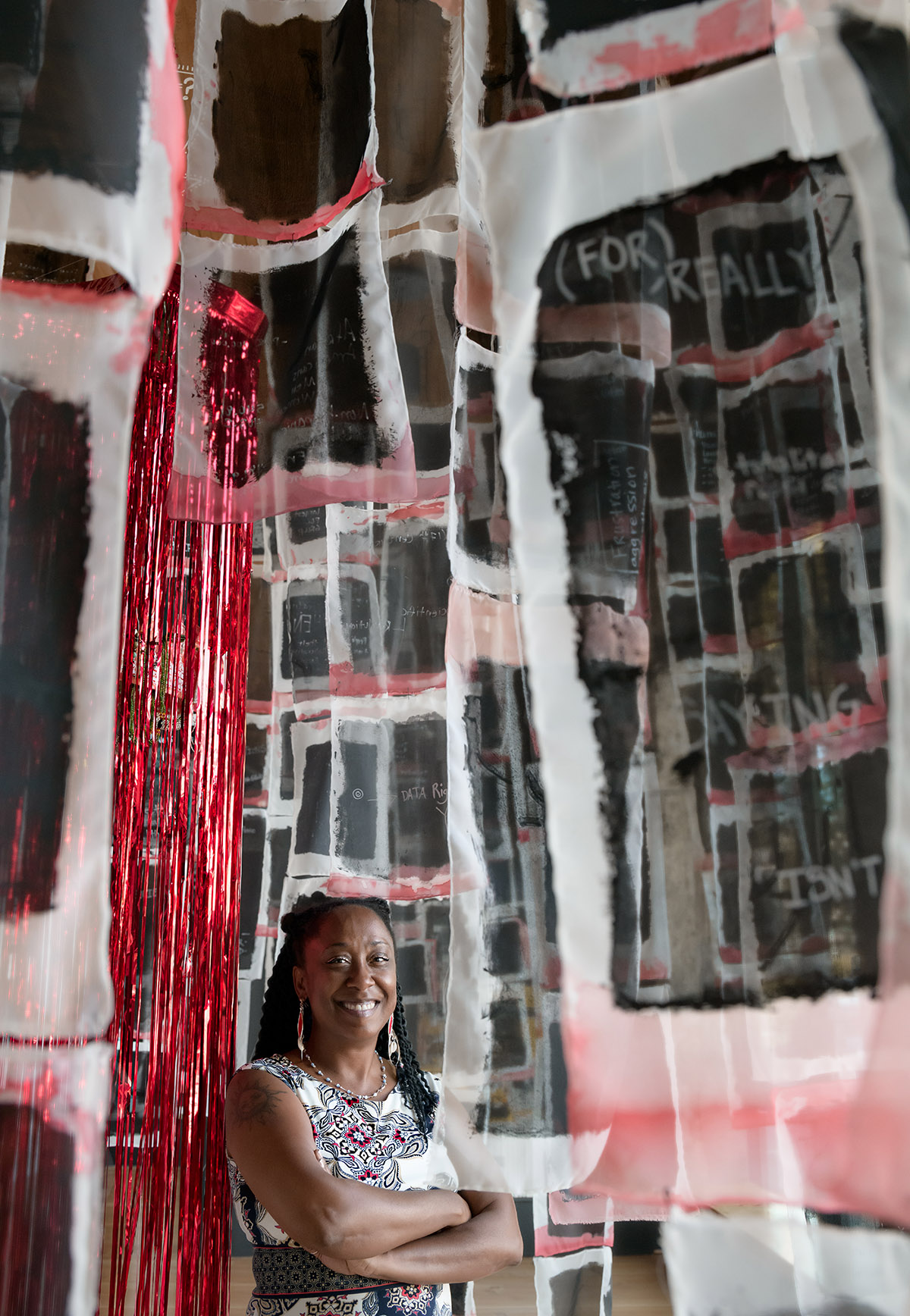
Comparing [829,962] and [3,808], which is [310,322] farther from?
[829,962]

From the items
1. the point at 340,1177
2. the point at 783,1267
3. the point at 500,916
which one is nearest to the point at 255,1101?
the point at 340,1177

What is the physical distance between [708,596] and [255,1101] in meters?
0.82

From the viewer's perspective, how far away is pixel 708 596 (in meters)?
0.69

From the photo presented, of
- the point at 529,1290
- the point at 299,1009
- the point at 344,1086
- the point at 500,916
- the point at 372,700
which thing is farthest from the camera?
the point at 529,1290

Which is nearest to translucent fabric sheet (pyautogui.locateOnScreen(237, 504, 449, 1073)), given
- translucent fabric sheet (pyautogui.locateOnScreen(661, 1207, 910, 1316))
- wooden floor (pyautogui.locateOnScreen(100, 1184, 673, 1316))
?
translucent fabric sheet (pyautogui.locateOnScreen(661, 1207, 910, 1316))

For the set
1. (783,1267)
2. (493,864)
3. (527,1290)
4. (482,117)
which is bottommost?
(527,1290)

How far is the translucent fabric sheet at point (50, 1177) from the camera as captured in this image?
66 centimetres

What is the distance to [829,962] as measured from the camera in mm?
614

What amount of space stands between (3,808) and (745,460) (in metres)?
0.55

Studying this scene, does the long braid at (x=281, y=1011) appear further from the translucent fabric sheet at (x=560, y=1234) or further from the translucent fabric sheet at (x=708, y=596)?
the translucent fabric sheet at (x=708, y=596)

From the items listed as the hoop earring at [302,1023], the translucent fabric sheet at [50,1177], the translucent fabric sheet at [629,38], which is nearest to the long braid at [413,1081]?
the hoop earring at [302,1023]

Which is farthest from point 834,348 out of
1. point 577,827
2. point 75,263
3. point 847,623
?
point 75,263

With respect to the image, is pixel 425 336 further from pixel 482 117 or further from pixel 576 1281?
pixel 576 1281

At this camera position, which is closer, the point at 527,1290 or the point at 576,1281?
the point at 576,1281
